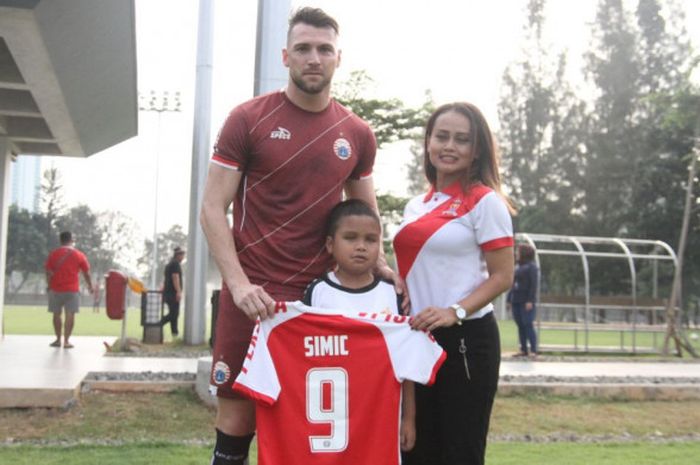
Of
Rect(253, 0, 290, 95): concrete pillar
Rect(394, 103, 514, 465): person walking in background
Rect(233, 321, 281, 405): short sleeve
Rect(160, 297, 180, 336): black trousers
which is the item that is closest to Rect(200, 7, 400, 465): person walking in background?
Rect(233, 321, 281, 405): short sleeve

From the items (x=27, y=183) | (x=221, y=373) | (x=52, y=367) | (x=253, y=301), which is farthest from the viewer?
(x=27, y=183)

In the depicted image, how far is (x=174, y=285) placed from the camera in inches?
711

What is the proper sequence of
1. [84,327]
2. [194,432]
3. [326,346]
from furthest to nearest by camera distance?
1. [84,327]
2. [194,432]
3. [326,346]

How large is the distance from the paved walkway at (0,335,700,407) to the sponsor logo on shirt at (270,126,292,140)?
16.4 ft

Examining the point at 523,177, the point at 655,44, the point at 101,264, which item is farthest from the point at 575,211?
the point at 101,264

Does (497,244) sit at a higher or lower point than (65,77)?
lower

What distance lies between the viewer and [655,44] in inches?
1677

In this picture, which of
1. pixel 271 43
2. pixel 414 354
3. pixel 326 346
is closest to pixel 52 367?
pixel 271 43

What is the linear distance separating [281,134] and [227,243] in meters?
0.49

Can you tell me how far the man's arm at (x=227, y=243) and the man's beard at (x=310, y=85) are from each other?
43 cm

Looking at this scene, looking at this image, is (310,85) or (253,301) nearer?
(253,301)

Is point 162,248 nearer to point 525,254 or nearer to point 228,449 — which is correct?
point 525,254

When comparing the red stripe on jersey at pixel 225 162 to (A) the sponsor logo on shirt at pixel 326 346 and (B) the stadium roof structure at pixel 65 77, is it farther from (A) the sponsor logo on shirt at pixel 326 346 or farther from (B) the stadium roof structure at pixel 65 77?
(B) the stadium roof structure at pixel 65 77

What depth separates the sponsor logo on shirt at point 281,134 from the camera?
3.40m
